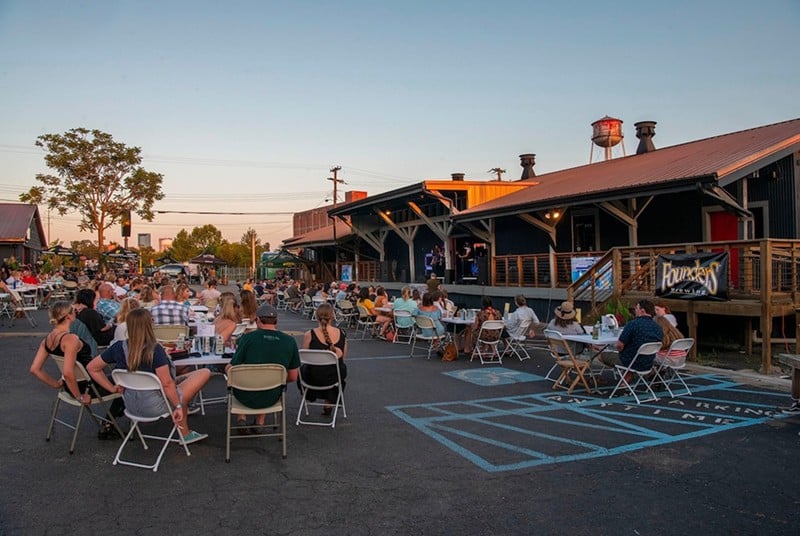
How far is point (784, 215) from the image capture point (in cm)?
1309

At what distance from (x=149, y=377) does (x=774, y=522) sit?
469cm

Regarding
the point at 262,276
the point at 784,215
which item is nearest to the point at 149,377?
the point at 784,215

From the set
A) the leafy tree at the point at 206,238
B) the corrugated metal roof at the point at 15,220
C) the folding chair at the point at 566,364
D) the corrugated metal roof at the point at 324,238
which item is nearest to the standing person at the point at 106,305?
the folding chair at the point at 566,364

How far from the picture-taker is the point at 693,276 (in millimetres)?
10602

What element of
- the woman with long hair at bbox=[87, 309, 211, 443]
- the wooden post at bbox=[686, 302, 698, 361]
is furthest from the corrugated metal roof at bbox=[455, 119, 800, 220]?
the woman with long hair at bbox=[87, 309, 211, 443]

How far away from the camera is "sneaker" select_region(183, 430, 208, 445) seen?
5488 mm

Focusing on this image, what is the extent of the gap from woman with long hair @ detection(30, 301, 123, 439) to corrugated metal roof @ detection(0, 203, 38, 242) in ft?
108

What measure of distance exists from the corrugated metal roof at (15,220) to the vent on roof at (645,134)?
32.2 metres

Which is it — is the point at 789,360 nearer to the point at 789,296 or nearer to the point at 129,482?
the point at 789,296

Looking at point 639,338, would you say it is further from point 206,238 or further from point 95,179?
point 206,238

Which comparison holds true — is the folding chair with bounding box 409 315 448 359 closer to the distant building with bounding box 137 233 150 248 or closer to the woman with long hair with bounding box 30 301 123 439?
the woman with long hair with bounding box 30 301 123 439

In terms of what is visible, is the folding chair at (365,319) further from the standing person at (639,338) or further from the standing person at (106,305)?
the standing person at (639,338)

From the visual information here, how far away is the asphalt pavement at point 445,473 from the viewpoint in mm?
3941

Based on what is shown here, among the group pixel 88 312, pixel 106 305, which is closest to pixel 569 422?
pixel 88 312
